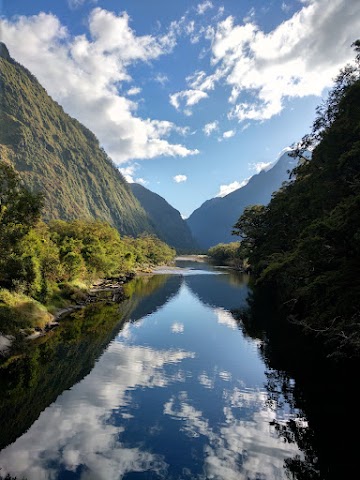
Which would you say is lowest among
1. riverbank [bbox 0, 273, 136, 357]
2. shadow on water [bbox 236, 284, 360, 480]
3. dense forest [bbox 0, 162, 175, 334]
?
shadow on water [bbox 236, 284, 360, 480]

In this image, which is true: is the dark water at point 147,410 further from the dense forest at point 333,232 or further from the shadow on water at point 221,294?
the shadow on water at point 221,294

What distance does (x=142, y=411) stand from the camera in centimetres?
2109

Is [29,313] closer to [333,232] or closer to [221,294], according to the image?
[333,232]

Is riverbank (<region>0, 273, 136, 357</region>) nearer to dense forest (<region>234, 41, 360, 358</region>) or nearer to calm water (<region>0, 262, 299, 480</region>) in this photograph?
calm water (<region>0, 262, 299, 480</region>)

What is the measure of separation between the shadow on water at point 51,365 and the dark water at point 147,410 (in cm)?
9

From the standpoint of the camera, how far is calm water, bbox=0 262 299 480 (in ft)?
52.2

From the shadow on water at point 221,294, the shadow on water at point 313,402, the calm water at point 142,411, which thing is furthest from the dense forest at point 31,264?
the shadow on water at point 313,402

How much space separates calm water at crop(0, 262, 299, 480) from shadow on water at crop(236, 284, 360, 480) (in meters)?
0.82

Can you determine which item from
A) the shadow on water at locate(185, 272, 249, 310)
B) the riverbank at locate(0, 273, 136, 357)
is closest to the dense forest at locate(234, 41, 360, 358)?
the shadow on water at locate(185, 272, 249, 310)

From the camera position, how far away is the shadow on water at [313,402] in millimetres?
16234

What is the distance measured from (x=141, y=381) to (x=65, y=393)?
223 inches

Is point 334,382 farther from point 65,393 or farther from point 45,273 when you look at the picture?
point 45,273

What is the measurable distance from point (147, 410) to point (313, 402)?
1127cm

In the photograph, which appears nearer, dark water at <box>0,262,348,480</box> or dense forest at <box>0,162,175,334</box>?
dark water at <box>0,262,348,480</box>
